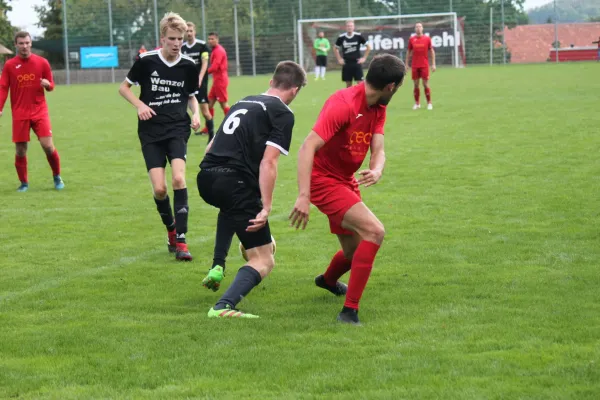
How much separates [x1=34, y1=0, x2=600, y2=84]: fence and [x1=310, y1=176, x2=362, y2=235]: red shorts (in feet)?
143

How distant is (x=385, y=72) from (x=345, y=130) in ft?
1.49

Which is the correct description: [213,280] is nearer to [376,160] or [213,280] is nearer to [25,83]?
[376,160]

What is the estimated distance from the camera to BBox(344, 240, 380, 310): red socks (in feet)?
18.6

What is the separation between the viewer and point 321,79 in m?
41.1

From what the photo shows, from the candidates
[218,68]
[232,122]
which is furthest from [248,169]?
[218,68]

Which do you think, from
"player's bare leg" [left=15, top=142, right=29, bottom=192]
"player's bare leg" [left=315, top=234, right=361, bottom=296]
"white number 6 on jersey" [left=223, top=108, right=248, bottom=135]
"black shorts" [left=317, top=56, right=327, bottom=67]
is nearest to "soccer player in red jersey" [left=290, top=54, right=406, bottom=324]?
"player's bare leg" [left=315, top=234, right=361, bottom=296]

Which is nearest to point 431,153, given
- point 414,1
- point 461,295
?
point 461,295

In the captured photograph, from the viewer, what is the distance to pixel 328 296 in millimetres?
→ 6551

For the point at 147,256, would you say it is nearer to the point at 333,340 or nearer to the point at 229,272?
the point at 229,272

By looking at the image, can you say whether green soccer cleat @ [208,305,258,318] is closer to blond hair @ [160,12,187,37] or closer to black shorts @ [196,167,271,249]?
black shorts @ [196,167,271,249]

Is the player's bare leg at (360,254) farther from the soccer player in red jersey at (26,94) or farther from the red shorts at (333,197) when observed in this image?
the soccer player in red jersey at (26,94)

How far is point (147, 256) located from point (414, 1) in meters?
43.8

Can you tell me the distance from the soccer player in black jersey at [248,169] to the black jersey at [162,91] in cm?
227

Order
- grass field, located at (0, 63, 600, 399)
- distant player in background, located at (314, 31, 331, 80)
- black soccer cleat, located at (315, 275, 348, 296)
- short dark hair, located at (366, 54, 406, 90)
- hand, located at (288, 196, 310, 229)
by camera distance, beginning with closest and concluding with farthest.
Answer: grass field, located at (0, 63, 600, 399) → hand, located at (288, 196, 310, 229) → short dark hair, located at (366, 54, 406, 90) → black soccer cleat, located at (315, 275, 348, 296) → distant player in background, located at (314, 31, 331, 80)
